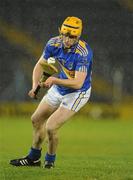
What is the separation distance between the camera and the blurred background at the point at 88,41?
21.6m

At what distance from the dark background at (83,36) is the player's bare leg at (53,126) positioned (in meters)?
11.1

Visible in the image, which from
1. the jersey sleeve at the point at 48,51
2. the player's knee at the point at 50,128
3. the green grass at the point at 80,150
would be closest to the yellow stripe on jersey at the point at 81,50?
the jersey sleeve at the point at 48,51

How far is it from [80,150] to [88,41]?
6.01m

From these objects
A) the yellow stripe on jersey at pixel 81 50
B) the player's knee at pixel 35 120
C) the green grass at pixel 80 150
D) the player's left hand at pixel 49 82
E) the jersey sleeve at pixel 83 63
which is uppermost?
the yellow stripe on jersey at pixel 81 50

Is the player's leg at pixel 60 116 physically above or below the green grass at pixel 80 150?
above

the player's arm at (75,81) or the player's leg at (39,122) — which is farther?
the player's leg at (39,122)

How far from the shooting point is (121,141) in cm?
1811

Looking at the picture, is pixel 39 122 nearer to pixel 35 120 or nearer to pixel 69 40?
pixel 35 120

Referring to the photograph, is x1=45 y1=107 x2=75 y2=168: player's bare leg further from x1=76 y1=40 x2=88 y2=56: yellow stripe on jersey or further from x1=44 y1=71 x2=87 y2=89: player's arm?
x1=76 y1=40 x2=88 y2=56: yellow stripe on jersey

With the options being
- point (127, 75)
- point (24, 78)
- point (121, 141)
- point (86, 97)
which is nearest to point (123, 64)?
point (127, 75)

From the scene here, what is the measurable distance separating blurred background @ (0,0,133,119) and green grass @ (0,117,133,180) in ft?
2.05

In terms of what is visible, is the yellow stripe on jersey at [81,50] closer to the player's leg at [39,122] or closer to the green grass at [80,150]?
the player's leg at [39,122]

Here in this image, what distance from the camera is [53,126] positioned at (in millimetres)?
9875

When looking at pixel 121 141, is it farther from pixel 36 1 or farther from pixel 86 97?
pixel 86 97
